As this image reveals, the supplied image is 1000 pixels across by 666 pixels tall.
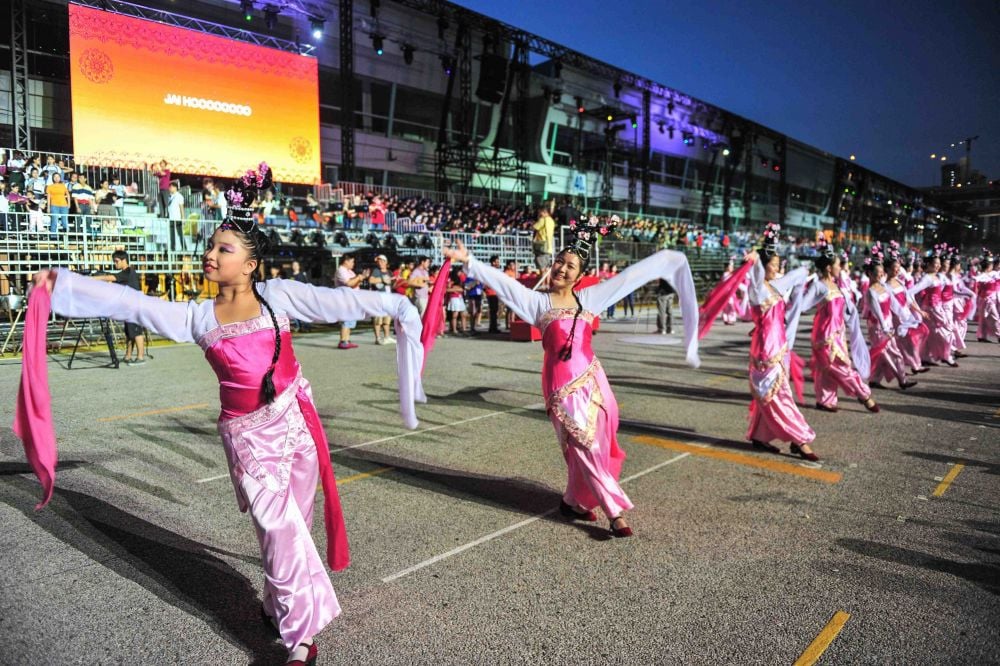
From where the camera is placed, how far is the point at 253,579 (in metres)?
3.63

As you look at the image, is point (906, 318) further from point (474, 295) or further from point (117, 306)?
point (474, 295)

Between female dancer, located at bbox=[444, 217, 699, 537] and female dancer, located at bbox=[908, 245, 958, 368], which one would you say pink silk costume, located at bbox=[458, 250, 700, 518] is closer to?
female dancer, located at bbox=[444, 217, 699, 537]

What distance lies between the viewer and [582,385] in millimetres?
4336

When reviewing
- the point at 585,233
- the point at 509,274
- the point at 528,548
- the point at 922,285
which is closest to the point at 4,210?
the point at 509,274

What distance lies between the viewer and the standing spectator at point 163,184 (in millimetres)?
16672

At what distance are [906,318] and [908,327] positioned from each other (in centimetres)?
20

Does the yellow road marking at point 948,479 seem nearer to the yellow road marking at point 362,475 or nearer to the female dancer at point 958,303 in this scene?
the yellow road marking at point 362,475

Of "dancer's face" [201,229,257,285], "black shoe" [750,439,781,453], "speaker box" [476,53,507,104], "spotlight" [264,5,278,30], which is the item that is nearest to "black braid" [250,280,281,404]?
"dancer's face" [201,229,257,285]

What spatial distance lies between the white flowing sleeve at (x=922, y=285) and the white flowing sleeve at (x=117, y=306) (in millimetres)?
10417

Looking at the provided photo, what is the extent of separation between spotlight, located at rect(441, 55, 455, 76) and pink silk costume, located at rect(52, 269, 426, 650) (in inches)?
1066

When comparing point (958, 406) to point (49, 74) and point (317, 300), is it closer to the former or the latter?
point (317, 300)

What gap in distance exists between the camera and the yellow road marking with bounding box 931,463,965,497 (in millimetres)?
4945

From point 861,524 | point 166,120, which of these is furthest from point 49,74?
point 861,524

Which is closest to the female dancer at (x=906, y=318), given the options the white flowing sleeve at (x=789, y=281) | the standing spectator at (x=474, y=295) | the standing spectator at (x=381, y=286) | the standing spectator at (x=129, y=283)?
the white flowing sleeve at (x=789, y=281)
